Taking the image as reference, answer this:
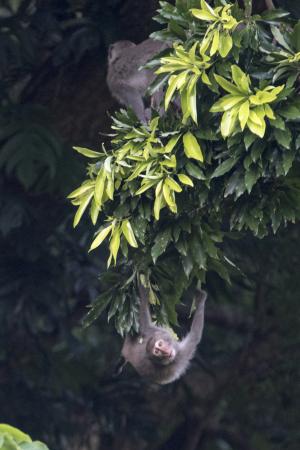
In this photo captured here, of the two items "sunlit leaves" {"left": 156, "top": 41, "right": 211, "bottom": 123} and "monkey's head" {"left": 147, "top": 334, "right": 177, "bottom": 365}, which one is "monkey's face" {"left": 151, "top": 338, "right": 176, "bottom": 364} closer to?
"monkey's head" {"left": 147, "top": 334, "right": 177, "bottom": 365}

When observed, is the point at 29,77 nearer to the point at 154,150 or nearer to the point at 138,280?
the point at 138,280

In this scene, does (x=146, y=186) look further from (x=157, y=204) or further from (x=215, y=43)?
(x=215, y=43)

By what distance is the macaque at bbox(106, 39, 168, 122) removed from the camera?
7031 mm

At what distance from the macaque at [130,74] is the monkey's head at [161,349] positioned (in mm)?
1351

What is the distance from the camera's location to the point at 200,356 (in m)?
9.62

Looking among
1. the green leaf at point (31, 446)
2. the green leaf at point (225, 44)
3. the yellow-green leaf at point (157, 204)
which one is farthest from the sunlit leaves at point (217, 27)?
the green leaf at point (31, 446)

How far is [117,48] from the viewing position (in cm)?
711

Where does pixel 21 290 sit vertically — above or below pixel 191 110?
below

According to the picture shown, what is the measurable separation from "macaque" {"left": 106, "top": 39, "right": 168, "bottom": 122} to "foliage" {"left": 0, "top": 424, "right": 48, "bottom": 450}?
137 inches

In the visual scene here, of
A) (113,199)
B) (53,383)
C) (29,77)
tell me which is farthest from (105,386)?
(113,199)

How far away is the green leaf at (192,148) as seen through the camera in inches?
184

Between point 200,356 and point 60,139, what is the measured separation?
113 inches

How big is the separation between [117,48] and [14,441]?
12.9 ft

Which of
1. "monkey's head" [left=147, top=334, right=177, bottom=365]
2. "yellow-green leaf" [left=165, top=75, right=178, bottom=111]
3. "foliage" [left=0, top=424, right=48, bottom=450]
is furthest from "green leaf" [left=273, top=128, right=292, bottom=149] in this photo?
"monkey's head" [left=147, top=334, right=177, bottom=365]
